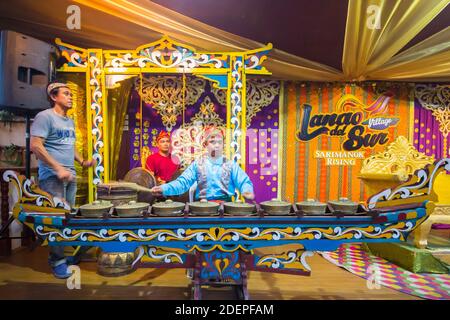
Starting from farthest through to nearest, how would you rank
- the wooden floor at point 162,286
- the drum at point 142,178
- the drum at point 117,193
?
the drum at point 142,178 → the drum at point 117,193 → the wooden floor at point 162,286

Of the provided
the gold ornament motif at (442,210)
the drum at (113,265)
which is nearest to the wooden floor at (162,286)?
the drum at (113,265)

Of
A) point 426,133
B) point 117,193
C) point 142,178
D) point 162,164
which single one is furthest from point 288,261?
point 426,133

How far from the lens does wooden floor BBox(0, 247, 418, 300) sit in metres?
2.35

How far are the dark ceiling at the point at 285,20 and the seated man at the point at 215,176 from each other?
1151 mm

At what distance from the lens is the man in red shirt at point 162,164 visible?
3.34 m

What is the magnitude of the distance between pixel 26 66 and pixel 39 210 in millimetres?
1535

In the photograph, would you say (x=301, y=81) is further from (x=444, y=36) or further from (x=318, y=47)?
(x=444, y=36)

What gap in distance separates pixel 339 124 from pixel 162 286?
3199 mm

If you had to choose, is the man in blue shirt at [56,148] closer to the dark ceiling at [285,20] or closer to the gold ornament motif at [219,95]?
the dark ceiling at [285,20]

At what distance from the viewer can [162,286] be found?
254 centimetres

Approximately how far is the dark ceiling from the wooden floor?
8.20 feet

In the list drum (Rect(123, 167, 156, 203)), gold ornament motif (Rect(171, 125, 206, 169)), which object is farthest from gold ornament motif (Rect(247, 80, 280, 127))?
A: drum (Rect(123, 167, 156, 203))
